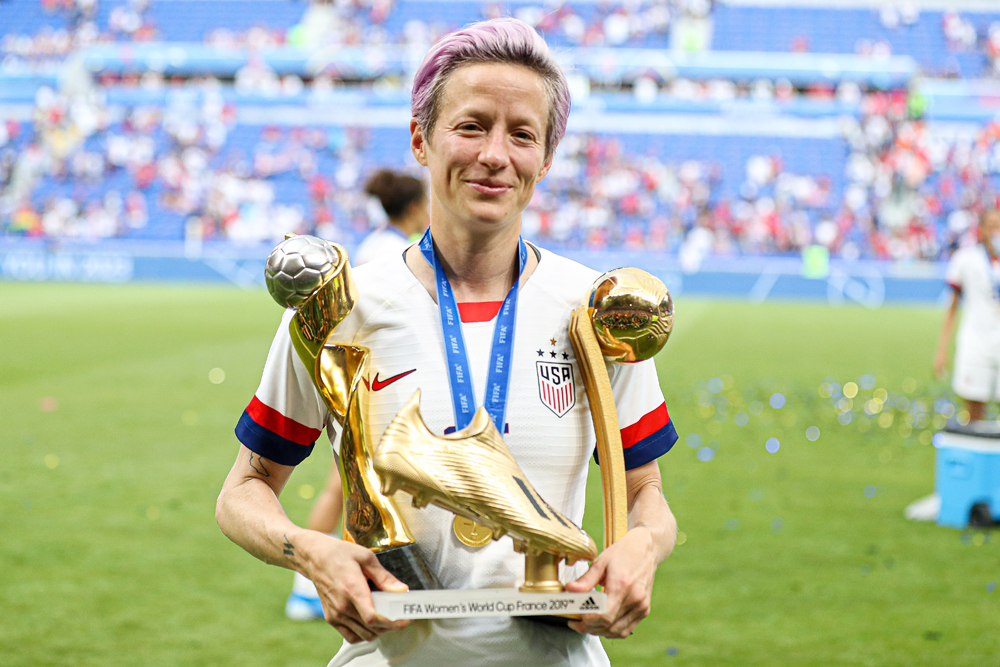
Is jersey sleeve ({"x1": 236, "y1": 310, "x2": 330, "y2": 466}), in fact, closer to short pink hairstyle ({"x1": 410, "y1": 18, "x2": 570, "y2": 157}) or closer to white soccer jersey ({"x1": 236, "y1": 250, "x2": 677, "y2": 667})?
white soccer jersey ({"x1": 236, "y1": 250, "x2": 677, "y2": 667})

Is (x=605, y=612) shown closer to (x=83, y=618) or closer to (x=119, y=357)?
(x=83, y=618)

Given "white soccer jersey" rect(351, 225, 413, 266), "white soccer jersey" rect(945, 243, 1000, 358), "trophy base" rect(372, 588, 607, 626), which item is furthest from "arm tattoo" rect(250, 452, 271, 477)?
"white soccer jersey" rect(945, 243, 1000, 358)

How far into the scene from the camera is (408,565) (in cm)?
147

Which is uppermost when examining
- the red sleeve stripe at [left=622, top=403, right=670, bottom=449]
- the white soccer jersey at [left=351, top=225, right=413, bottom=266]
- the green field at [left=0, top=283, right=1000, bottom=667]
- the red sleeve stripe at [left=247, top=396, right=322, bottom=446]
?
the red sleeve stripe at [left=247, top=396, right=322, bottom=446]

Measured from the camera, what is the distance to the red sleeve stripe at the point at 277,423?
66.0 inches

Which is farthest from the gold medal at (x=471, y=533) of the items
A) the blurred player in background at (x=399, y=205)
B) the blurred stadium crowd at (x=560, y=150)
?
the blurred stadium crowd at (x=560, y=150)

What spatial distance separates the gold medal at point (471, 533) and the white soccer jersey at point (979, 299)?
7168 millimetres

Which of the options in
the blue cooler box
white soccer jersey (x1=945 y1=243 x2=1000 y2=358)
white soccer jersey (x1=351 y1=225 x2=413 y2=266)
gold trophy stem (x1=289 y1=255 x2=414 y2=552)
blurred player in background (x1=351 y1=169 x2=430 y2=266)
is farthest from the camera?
white soccer jersey (x1=945 y1=243 x2=1000 y2=358)

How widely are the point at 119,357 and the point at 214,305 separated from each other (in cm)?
806

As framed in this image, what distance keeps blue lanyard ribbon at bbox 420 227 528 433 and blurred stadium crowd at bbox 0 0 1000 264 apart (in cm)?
2674

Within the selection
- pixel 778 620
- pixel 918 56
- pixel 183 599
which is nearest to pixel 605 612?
pixel 778 620

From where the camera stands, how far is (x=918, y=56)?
35.2 metres

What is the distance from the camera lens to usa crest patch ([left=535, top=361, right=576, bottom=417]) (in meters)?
1.61

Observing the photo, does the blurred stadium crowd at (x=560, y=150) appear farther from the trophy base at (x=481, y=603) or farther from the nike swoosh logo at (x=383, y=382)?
the trophy base at (x=481, y=603)
